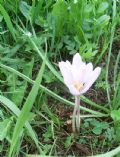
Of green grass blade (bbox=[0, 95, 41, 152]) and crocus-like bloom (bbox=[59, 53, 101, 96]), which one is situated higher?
crocus-like bloom (bbox=[59, 53, 101, 96])

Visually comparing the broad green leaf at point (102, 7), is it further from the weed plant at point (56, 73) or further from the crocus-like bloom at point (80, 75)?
the crocus-like bloom at point (80, 75)

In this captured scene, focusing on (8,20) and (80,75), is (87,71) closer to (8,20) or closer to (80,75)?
(80,75)

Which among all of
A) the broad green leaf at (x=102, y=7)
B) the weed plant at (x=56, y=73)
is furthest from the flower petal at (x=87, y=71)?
the broad green leaf at (x=102, y=7)

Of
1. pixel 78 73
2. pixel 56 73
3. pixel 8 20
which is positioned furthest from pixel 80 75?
pixel 8 20

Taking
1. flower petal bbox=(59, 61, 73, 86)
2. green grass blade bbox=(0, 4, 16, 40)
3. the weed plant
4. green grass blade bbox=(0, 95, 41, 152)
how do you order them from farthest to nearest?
green grass blade bbox=(0, 4, 16, 40)
the weed plant
green grass blade bbox=(0, 95, 41, 152)
flower petal bbox=(59, 61, 73, 86)

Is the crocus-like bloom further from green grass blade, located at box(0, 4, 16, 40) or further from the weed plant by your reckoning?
green grass blade, located at box(0, 4, 16, 40)

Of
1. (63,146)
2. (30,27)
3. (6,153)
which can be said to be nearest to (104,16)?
(30,27)

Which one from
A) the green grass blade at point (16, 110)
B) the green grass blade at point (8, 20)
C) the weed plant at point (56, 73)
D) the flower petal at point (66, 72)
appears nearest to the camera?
the flower petal at point (66, 72)

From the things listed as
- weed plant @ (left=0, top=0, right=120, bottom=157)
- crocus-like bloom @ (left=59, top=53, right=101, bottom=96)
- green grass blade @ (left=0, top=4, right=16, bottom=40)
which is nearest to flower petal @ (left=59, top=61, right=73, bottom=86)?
crocus-like bloom @ (left=59, top=53, right=101, bottom=96)

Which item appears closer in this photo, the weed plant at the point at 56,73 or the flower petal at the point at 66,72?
the flower petal at the point at 66,72

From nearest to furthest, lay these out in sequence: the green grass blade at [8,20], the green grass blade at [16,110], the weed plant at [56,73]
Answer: the green grass blade at [16,110] < the weed plant at [56,73] < the green grass blade at [8,20]

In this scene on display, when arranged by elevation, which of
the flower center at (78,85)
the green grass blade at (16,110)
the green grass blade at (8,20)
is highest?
the green grass blade at (8,20)
